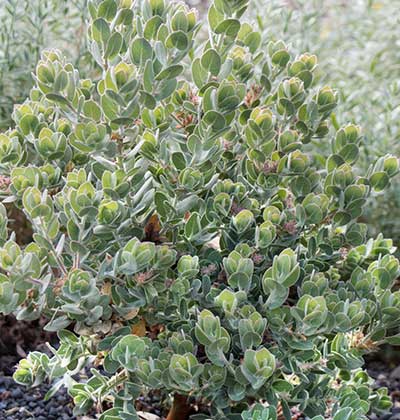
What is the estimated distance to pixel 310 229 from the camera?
9.03 ft

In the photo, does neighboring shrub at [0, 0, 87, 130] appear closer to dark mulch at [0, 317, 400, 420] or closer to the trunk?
dark mulch at [0, 317, 400, 420]

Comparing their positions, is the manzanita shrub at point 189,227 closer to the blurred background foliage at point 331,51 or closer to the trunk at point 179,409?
the trunk at point 179,409

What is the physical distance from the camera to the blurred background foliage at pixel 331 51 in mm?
4023

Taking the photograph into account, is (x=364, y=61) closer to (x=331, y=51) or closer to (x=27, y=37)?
(x=331, y=51)

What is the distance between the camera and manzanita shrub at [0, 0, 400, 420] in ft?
7.45

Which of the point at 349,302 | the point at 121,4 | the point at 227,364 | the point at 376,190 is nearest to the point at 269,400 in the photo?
the point at 227,364

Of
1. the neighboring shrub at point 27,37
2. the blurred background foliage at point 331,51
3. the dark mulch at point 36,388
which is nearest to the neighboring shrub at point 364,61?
the blurred background foliage at point 331,51

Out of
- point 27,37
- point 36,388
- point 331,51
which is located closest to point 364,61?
point 331,51

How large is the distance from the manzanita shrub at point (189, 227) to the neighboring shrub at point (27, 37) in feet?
4.09

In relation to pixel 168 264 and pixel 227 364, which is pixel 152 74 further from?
pixel 227 364

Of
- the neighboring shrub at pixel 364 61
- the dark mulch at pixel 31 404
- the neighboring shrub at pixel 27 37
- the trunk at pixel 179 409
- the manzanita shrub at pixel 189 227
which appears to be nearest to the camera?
the manzanita shrub at pixel 189 227

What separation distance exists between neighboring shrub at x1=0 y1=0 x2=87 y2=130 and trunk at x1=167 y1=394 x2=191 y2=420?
5.74 feet

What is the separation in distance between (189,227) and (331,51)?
3.09 metres

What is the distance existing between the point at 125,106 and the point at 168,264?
468mm
